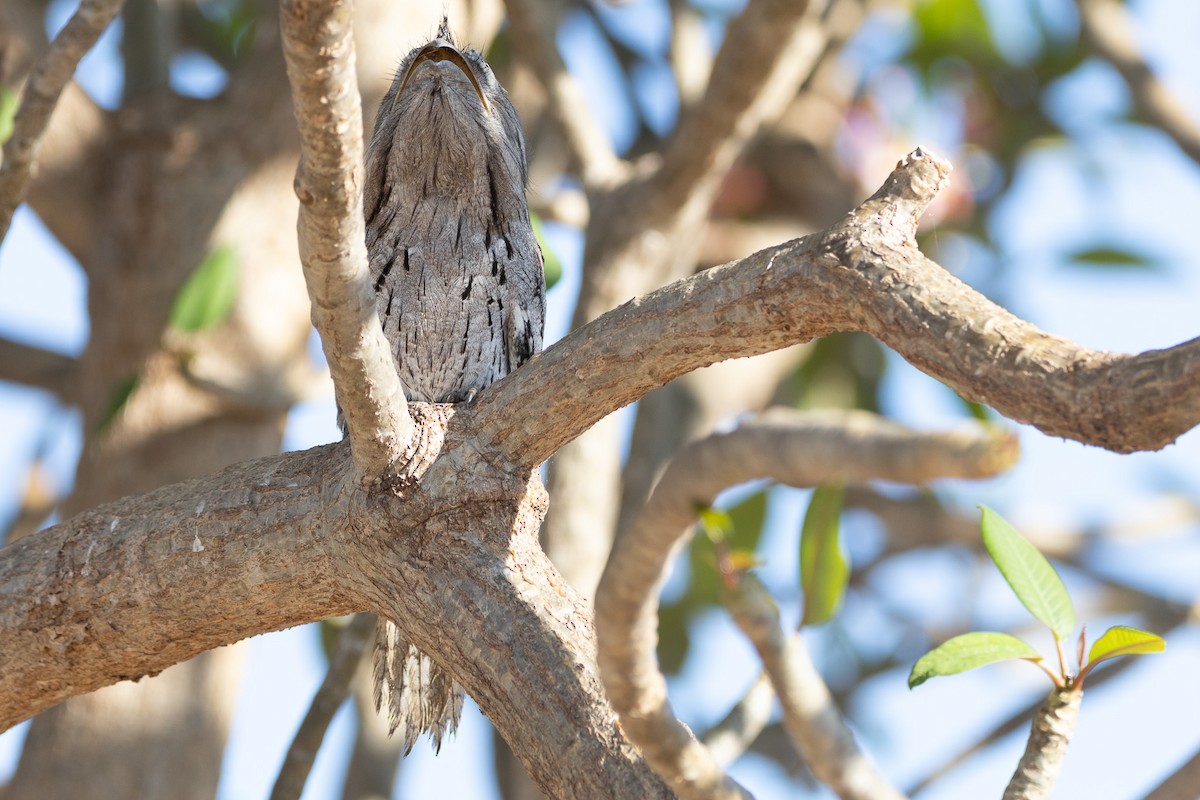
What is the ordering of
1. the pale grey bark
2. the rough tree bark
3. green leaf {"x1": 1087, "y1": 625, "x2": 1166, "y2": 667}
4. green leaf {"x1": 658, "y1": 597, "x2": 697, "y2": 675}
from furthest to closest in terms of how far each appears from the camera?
green leaf {"x1": 658, "y1": 597, "x2": 697, "y2": 675}
green leaf {"x1": 1087, "y1": 625, "x2": 1166, "y2": 667}
the pale grey bark
the rough tree bark

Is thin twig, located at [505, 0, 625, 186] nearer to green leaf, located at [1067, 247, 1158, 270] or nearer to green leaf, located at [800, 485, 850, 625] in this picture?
green leaf, located at [800, 485, 850, 625]

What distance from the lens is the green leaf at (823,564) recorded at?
3.00m

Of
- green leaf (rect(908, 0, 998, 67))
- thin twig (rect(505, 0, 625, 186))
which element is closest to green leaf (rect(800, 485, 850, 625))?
thin twig (rect(505, 0, 625, 186))

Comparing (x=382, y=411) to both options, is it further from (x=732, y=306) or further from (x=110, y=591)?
(x=110, y=591)

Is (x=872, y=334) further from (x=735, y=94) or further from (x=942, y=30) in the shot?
(x=942, y=30)

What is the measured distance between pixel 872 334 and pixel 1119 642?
2.51 feet

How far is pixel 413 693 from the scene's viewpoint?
289 centimetres

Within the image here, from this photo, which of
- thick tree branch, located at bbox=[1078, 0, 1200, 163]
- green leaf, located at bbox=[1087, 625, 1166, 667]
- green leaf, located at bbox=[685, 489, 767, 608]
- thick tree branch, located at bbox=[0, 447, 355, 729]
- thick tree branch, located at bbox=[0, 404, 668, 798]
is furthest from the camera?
thick tree branch, located at bbox=[1078, 0, 1200, 163]

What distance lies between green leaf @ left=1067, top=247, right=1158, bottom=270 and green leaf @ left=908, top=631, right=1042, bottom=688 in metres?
4.48

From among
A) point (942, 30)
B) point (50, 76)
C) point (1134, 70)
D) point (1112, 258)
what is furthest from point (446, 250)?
point (942, 30)

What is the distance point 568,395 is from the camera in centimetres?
216

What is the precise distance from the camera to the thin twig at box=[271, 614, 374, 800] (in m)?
3.24

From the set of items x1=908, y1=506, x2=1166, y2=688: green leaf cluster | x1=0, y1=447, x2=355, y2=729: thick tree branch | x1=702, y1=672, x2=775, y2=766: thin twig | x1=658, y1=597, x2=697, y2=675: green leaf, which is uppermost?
x1=658, y1=597, x2=697, y2=675: green leaf

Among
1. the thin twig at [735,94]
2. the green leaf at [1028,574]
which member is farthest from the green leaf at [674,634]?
the green leaf at [1028,574]
